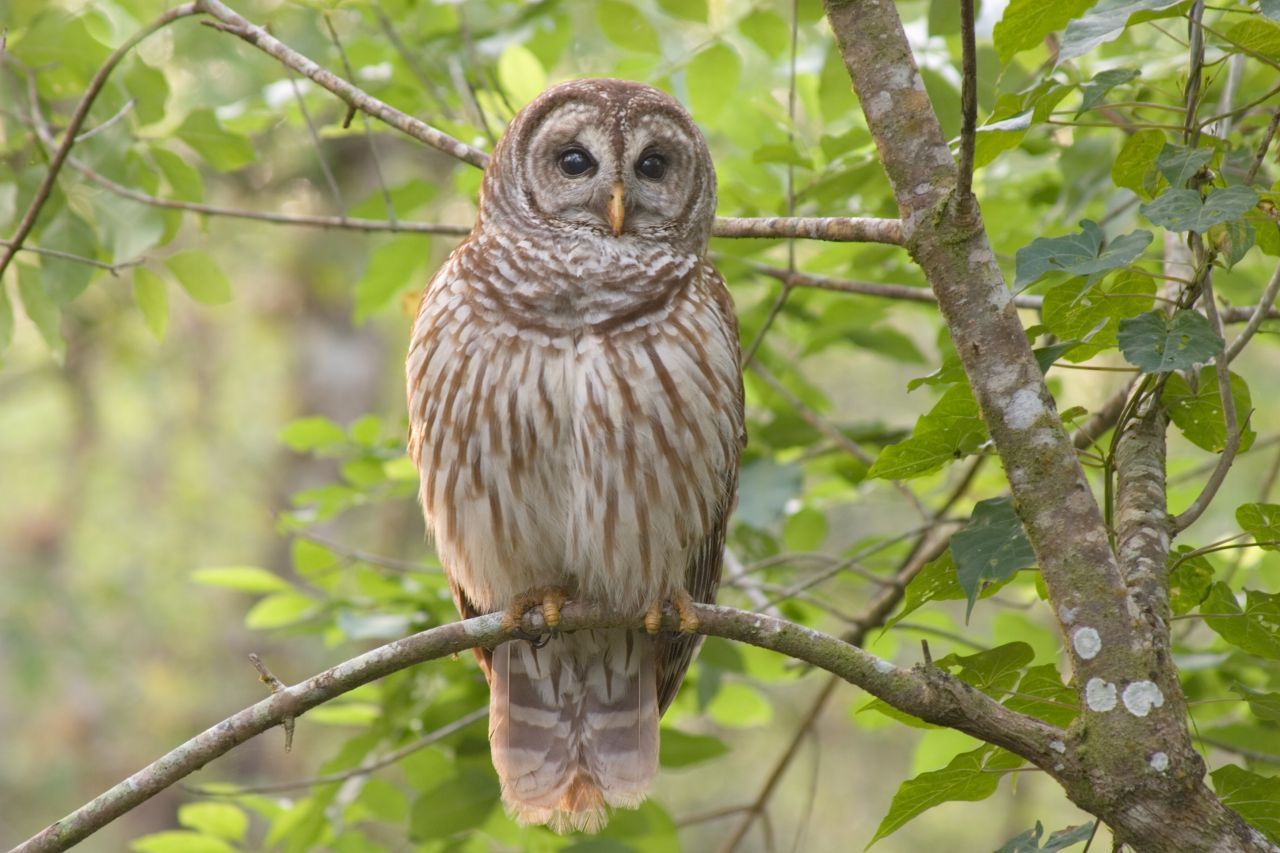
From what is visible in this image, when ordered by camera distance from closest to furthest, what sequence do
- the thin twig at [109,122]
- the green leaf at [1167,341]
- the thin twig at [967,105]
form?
the thin twig at [967,105]
the green leaf at [1167,341]
the thin twig at [109,122]

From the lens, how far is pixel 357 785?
379 centimetres

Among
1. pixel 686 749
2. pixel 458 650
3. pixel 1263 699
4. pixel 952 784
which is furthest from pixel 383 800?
pixel 1263 699

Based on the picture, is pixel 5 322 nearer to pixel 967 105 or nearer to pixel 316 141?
pixel 316 141

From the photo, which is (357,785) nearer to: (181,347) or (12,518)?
(181,347)

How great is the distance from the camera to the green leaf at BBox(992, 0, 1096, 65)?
2.02m

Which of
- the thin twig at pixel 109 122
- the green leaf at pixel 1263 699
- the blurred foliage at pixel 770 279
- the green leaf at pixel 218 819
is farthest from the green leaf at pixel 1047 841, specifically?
the thin twig at pixel 109 122

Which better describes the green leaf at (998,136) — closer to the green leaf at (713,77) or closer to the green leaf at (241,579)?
the green leaf at (713,77)

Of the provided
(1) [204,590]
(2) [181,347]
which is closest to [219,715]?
(1) [204,590]

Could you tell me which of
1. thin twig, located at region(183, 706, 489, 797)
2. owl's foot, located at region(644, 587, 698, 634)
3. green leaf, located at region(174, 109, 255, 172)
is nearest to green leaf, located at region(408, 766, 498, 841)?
thin twig, located at region(183, 706, 489, 797)

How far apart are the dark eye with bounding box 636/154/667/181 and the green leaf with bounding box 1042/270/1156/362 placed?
1.47 metres

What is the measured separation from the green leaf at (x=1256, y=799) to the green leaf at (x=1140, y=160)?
98 cm

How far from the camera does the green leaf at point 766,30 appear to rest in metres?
3.42

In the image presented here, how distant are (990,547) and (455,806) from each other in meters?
1.85

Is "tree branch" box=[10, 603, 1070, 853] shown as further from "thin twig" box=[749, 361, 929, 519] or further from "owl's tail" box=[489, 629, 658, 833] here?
"thin twig" box=[749, 361, 929, 519]
